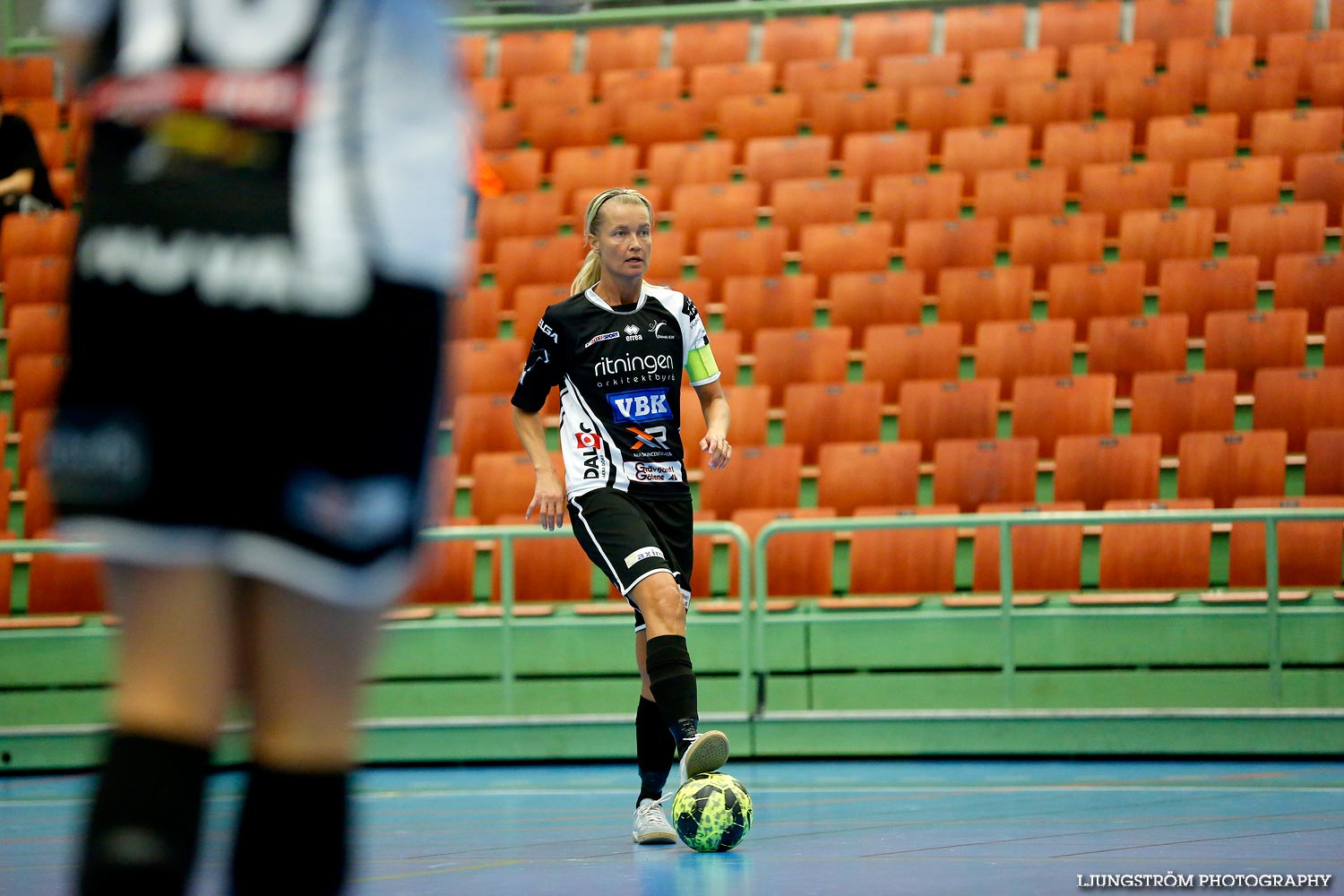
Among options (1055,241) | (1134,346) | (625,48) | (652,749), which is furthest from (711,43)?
(652,749)

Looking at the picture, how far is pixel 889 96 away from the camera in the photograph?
36.8 ft

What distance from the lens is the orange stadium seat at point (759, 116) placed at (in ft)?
37.1

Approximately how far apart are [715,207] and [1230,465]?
4.38 meters

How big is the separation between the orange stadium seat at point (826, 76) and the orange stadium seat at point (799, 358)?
3.47m

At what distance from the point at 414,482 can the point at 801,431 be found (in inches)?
272

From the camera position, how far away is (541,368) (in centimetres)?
478

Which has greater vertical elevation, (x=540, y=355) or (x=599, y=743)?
(x=540, y=355)

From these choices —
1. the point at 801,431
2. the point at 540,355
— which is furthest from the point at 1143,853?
the point at 801,431

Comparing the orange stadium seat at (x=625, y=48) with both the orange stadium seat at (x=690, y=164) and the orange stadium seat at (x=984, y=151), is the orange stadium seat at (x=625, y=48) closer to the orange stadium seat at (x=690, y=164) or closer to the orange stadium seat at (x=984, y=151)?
the orange stadium seat at (x=690, y=164)

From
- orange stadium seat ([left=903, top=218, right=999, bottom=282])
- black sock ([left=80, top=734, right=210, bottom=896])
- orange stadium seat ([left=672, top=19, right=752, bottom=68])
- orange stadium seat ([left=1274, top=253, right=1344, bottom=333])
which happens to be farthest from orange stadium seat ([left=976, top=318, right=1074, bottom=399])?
black sock ([left=80, top=734, right=210, bottom=896])

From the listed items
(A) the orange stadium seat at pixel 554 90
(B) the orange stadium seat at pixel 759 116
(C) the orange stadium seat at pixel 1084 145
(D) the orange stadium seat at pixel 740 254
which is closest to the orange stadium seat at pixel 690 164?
(B) the orange stadium seat at pixel 759 116

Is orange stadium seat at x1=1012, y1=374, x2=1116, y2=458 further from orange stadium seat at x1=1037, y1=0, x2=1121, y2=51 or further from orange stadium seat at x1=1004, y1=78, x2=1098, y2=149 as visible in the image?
orange stadium seat at x1=1037, y1=0, x2=1121, y2=51

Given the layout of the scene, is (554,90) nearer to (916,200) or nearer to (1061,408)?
(916,200)

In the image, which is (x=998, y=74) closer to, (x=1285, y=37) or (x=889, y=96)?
(x=889, y=96)
